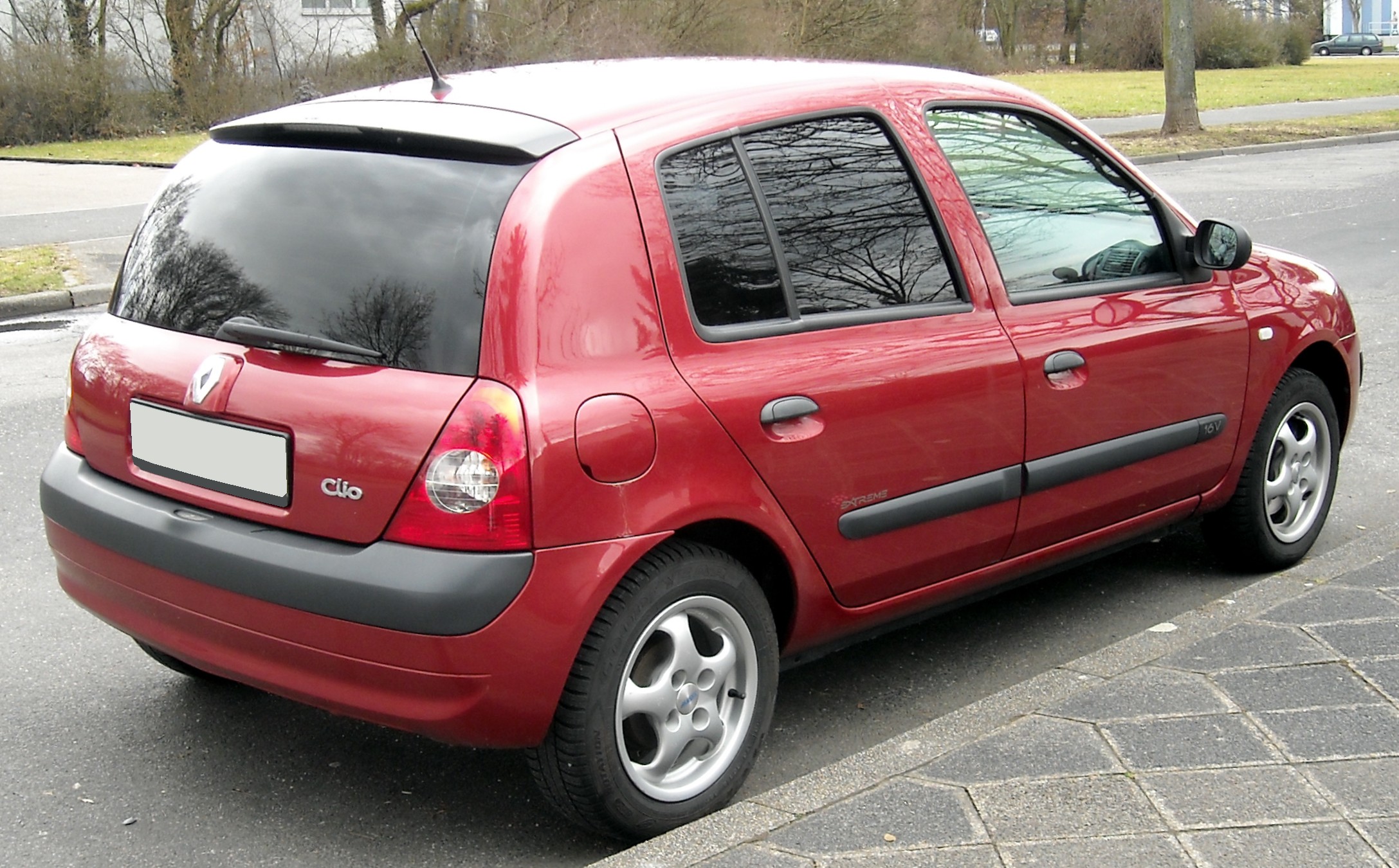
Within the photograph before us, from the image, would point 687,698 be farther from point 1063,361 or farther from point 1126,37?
point 1126,37

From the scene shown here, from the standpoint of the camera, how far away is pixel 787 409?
10.7ft

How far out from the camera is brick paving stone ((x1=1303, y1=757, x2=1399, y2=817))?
2.91 metres

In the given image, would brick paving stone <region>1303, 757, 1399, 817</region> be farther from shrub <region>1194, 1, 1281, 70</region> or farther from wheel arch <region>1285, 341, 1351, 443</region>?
shrub <region>1194, 1, 1281, 70</region>

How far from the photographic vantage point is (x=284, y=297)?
3105mm

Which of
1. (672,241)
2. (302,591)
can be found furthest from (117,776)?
(672,241)

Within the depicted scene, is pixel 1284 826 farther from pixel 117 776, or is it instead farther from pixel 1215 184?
pixel 1215 184

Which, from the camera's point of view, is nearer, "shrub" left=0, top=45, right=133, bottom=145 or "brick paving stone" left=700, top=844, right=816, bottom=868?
"brick paving stone" left=700, top=844, right=816, bottom=868

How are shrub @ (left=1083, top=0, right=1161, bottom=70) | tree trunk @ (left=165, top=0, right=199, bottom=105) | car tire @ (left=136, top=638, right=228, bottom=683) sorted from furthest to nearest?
shrub @ (left=1083, top=0, right=1161, bottom=70), tree trunk @ (left=165, top=0, right=199, bottom=105), car tire @ (left=136, top=638, right=228, bottom=683)

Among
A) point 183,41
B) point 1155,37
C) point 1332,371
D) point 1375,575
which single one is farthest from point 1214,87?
point 1375,575

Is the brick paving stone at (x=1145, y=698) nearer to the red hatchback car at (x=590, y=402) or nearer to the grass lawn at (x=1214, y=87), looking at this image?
the red hatchback car at (x=590, y=402)

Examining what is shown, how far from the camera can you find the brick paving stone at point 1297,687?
3.41m

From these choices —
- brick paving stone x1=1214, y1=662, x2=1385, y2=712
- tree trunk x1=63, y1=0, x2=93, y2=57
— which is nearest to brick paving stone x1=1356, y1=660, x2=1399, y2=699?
brick paving stone x1=1214, y1=662, x2=1385, y2=712

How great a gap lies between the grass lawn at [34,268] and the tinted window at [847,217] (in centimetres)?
948

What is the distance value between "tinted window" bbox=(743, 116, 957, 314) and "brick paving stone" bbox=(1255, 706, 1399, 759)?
4.20ft
